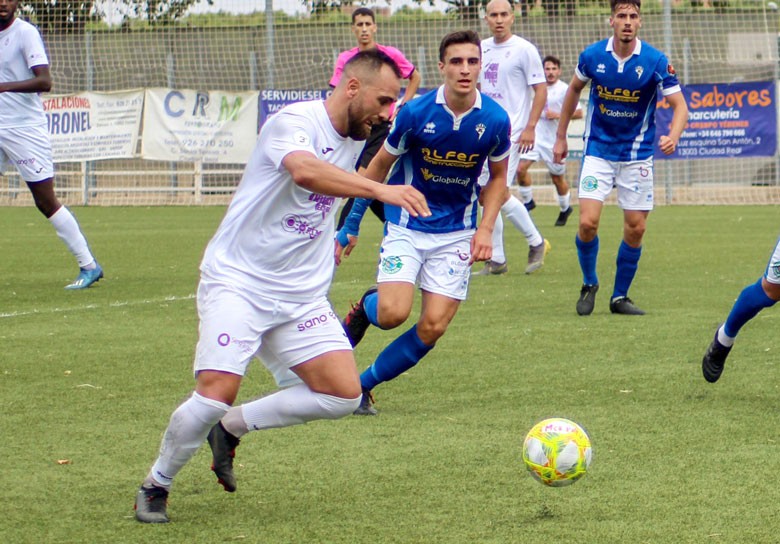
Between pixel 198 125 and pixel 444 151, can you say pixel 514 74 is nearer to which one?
pixel 444 151

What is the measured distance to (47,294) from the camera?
10.1m

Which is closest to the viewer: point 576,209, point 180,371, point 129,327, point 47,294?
point 180,371

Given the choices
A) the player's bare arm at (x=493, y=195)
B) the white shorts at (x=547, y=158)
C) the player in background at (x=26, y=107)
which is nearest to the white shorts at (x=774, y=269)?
the player's bare arm at (x=493, y=195)

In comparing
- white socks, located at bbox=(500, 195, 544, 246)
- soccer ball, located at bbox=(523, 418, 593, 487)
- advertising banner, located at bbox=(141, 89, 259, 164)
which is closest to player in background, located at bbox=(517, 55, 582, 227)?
white socks, located at bbox=(500, 195, 544, 246)

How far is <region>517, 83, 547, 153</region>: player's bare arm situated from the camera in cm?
1032

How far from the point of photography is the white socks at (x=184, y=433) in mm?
4102

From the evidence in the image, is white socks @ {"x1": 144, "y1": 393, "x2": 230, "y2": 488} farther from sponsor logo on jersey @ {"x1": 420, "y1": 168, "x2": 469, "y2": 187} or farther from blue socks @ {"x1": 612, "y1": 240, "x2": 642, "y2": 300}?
blue socks @ {"x1": 612, "y1": 240, "x2": 642, "y2": 300}

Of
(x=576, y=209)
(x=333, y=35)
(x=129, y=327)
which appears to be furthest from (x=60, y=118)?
(x=129, y=327)

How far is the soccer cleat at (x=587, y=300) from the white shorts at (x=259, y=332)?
4.70m

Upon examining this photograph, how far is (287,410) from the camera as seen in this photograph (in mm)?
4395

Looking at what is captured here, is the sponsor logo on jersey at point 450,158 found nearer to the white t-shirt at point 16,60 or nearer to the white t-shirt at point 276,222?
the white t-shirt at point 276,222

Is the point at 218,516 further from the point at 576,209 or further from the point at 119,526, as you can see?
the point at 576,209

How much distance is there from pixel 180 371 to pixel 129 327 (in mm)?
A: 1707

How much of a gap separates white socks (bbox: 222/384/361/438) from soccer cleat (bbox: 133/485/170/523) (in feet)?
1.25
